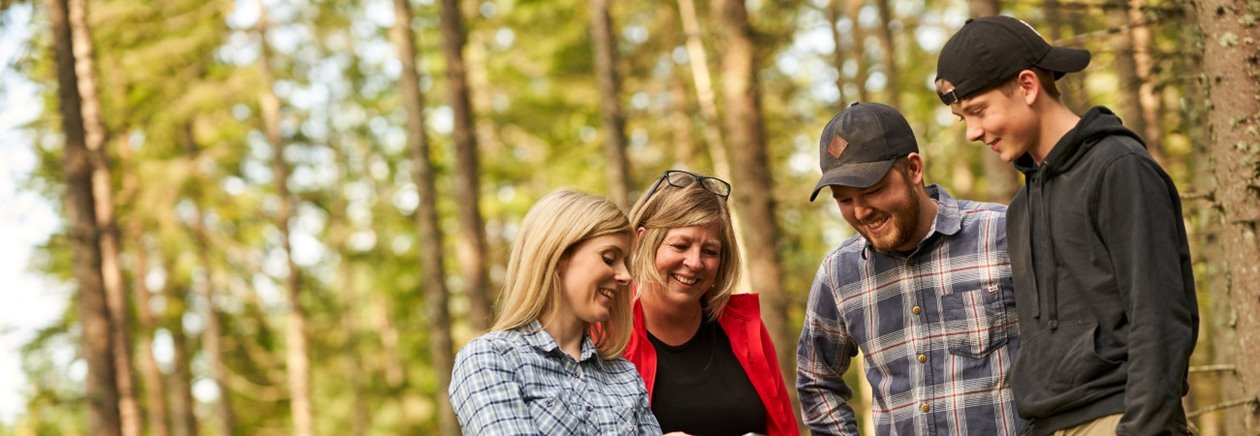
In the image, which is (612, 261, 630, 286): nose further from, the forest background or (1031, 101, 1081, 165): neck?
the forest background

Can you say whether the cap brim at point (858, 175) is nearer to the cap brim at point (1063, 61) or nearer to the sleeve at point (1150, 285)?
the cap brim at point (1063, 61)

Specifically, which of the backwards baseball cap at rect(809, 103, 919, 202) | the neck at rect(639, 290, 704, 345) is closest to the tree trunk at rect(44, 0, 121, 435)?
the neck at rect(639, 290, 704, 345)

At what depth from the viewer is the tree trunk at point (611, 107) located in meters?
13.9

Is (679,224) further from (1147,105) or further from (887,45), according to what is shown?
(887,45)

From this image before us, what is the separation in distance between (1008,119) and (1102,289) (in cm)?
54

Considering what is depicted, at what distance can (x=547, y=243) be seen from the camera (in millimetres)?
3379

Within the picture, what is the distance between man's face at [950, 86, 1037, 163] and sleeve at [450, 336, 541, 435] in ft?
4.65

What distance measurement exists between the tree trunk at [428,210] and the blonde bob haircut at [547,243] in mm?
10971

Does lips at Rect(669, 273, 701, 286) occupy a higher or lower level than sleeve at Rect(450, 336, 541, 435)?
higher

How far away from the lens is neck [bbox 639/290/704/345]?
443cm

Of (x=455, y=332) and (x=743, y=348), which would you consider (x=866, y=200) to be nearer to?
(x=743, y=348)

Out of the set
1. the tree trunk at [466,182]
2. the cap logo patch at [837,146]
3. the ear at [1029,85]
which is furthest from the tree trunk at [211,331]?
the ear at [1029,85]

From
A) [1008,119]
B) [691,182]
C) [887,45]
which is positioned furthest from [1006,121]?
[887,45]

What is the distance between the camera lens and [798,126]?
17.0m
